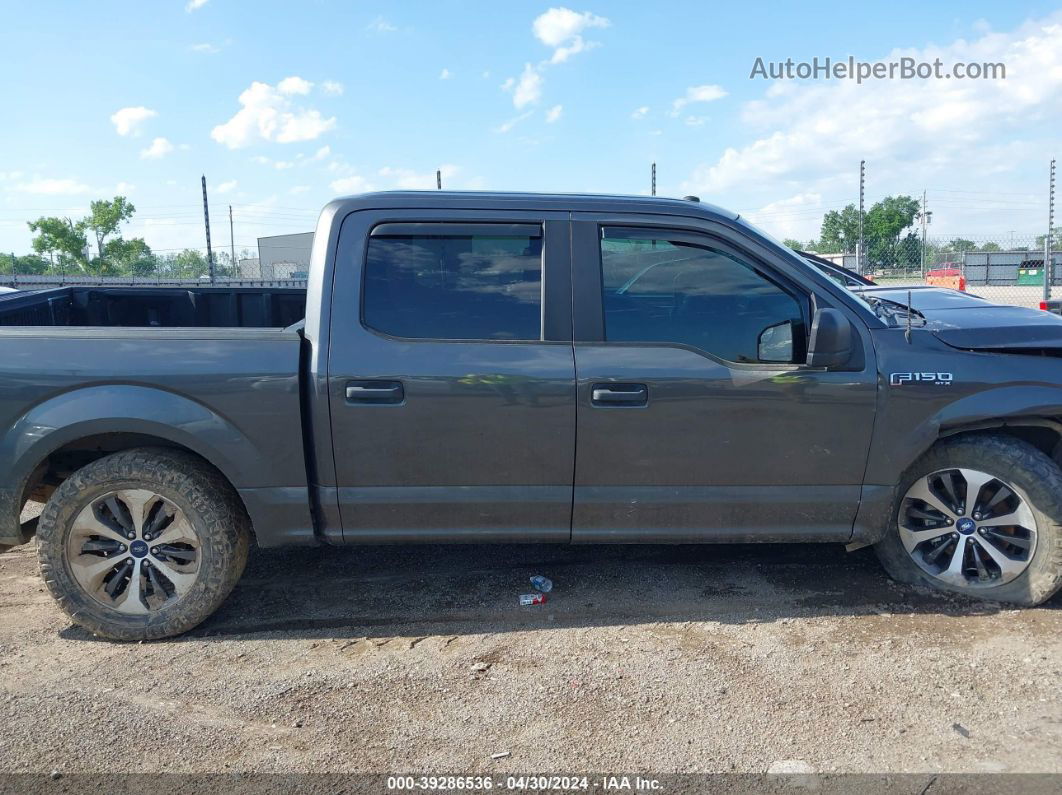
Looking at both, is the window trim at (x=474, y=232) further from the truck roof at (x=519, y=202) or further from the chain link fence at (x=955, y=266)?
the chain link fence at (x=955, y=266)

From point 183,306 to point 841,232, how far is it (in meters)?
29.9

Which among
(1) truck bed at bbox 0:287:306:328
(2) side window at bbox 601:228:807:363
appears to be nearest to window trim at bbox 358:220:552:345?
(2) side window at bbox 601:228:807:363

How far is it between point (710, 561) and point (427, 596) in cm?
161

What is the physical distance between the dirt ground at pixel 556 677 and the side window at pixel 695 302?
1.33 m

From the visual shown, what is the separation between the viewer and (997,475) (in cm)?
354

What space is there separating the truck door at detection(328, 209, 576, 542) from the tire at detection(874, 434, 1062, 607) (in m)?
1.74

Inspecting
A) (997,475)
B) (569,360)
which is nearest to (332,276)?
(569,360)

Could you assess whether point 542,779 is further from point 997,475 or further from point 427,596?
point 997,475

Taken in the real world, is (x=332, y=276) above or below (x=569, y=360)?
above

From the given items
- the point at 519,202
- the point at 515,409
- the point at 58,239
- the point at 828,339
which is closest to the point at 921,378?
the point at 828,339

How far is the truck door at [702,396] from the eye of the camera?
337 centimetres

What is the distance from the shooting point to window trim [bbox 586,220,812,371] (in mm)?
3420

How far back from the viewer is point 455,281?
3453mm

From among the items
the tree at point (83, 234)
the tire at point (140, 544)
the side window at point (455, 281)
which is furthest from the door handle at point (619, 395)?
the tree at point (83, 234)
